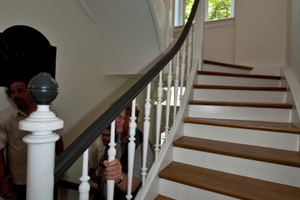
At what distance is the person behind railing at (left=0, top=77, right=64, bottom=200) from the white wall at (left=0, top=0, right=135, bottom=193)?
0.16 meters

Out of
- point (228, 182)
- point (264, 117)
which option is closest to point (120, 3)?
point (264, 117)

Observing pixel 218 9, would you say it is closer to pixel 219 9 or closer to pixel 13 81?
pixel 219 9

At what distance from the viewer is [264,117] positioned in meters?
1.74

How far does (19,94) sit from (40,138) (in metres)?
1.71

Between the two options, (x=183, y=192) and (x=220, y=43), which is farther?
(x=220, y=43)

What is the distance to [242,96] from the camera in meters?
2.00

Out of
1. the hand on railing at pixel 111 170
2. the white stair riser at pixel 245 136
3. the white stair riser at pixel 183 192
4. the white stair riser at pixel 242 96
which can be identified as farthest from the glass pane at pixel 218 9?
the hand on railing at pixel 111 170

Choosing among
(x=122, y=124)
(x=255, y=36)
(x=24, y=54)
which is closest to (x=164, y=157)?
(x=122, y=124)

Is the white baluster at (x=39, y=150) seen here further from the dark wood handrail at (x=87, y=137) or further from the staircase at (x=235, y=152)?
the staircase at (x=235, y=152)

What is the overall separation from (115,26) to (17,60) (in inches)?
57.1

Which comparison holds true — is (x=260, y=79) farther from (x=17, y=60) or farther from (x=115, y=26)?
(x=17, y=60)

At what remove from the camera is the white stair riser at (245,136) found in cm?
144

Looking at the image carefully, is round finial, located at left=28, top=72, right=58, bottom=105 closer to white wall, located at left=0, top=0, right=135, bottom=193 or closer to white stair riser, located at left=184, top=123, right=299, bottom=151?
white stair riser, located at left=184, top=123, right=299, bottom=151

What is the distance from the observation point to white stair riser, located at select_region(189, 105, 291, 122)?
1.73m
